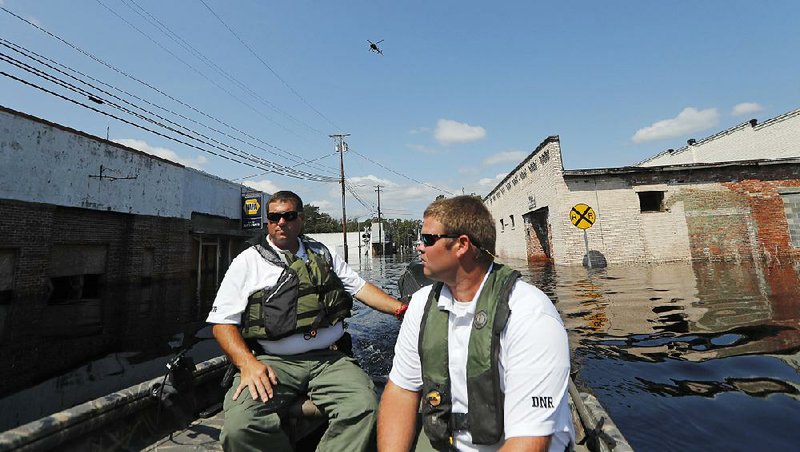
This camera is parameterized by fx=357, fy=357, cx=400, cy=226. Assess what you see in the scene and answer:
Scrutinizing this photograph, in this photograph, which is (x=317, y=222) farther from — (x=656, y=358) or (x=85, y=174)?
(x=656, y=358)

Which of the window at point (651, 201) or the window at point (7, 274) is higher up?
the window at point (651, 201)

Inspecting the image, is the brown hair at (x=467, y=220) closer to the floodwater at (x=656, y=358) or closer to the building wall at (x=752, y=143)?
the floodwater at (x=656, y=358)

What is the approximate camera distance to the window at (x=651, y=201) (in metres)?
14.0

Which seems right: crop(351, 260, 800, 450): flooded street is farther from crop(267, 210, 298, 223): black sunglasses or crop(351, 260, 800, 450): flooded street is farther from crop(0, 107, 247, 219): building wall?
crop(0, 107, 247, 219): building wall

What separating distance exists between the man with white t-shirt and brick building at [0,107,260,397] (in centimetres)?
605

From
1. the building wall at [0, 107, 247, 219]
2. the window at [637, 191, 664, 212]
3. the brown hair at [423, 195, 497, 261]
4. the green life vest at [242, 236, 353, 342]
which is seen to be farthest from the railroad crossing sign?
the building wall at [0, 107, 247, 219]

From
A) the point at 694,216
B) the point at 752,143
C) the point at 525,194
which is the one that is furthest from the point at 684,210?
the point at 752,143

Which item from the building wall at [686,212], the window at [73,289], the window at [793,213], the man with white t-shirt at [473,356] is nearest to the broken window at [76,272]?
the window at [73,289]

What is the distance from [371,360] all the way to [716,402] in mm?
3928

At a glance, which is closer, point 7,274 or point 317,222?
point 7,274

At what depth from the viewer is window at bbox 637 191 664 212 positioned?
46.0ft

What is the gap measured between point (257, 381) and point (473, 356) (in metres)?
1.43

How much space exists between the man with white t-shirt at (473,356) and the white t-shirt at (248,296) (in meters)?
1.01

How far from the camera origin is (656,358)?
4.21m
